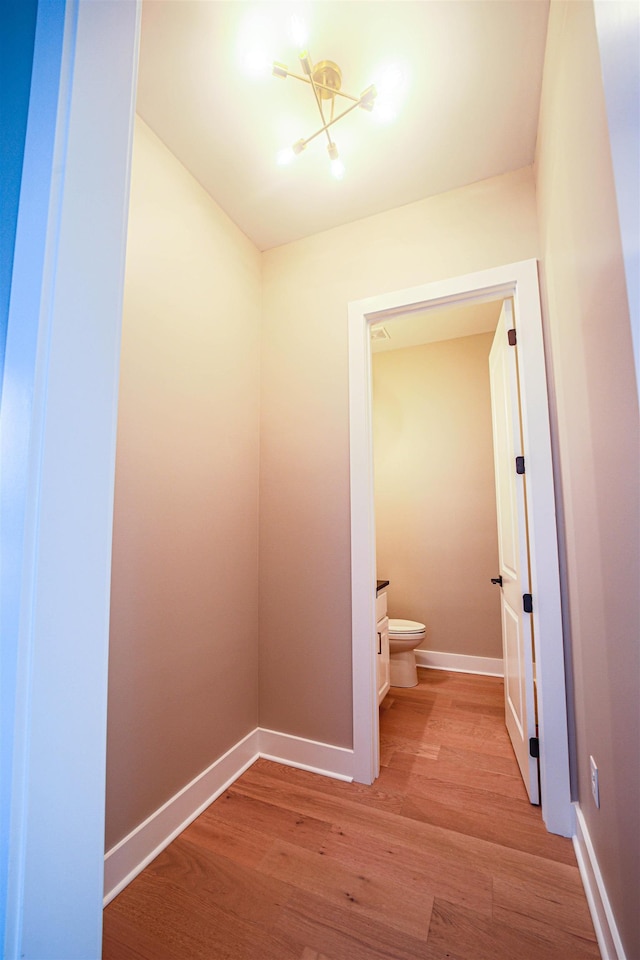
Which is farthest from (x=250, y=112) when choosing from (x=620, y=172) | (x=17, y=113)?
(x=620, y=172)

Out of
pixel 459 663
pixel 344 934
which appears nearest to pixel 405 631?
pixel 459 663

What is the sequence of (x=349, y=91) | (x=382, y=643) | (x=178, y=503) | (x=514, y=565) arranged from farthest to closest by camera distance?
(x=382, y=643) → (x=514, y=565) → (x=178, y=503) → (x=349, y=91)

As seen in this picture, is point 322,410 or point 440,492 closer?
point 322,410

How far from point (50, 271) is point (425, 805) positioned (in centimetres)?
222

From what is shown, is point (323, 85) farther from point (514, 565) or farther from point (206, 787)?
point (206, 787)

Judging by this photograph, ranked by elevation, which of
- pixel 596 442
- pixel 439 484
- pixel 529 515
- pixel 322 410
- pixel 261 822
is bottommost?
pixel 261 822

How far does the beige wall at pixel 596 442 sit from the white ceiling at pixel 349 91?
8.1 inches

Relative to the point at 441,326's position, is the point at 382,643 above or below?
below

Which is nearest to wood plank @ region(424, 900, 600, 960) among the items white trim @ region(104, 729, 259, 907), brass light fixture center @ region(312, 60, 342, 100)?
white trim @ region(104, 729, 259, 907)

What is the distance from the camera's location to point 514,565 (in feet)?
6.73

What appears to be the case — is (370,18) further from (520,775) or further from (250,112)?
(520,775)

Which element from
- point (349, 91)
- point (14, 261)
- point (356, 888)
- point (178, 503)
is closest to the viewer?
point (14, 261)

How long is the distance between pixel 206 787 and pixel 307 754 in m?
0.51

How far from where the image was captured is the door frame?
163 cm
